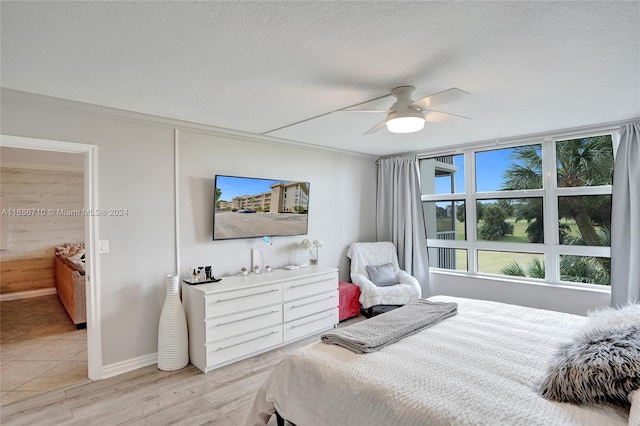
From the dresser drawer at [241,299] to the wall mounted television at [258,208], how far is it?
2.42 ft

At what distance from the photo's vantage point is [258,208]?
4.02m

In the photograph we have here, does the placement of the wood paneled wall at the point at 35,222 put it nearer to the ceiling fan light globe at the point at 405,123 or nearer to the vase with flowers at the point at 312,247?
the vase with flowers at the point at 312,247

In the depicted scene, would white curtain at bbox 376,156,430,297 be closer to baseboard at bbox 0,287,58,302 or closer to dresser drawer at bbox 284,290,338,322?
dresser drawer at bbox 284,290,338,322

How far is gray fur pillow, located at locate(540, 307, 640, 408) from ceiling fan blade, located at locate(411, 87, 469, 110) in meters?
1.55

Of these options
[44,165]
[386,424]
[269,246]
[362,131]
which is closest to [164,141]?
[269,246]

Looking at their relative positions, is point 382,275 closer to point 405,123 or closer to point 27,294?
point 405,123

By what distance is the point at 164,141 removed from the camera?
3.38m

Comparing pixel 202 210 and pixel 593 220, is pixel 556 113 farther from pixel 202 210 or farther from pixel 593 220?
pixel 202 210

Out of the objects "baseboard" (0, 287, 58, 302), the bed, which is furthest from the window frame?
"baseboard" (0, 287, 58, 302)

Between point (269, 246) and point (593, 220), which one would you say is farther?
point (269, 246)

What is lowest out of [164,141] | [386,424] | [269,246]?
[386,424]

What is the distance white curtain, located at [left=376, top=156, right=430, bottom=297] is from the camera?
200 inches

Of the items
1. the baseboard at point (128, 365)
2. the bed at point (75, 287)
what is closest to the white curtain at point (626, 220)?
the baseboard at point (128, 365)

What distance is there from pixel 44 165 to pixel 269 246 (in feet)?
15.9
